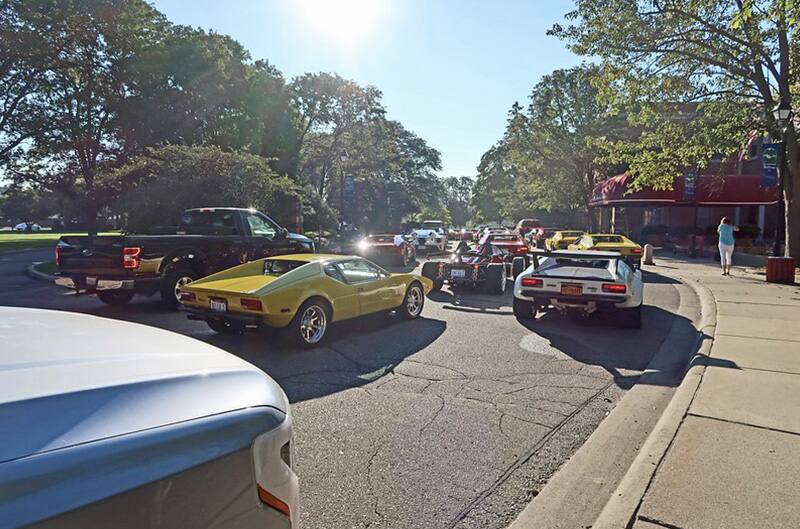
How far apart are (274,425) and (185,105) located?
33772 millimetres

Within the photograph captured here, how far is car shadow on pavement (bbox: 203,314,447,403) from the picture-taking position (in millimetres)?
5506

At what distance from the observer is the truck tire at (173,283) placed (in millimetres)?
9111

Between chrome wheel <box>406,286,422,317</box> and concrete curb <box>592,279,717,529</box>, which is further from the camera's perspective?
chrome wheel <box>406,286,422,317</box>

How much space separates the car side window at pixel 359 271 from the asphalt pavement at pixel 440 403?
0.71m

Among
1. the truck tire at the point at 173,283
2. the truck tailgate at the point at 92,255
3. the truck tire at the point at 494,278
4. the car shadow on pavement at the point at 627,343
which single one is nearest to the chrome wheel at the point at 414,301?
the car shadow on pavement at the point at 627,343

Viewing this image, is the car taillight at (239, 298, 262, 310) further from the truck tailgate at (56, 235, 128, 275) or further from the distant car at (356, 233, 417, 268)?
the distant car at (356, 233, 417, 268)

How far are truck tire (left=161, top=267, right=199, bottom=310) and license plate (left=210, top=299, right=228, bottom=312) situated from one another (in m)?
2.89

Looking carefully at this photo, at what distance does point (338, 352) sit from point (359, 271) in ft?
5.58

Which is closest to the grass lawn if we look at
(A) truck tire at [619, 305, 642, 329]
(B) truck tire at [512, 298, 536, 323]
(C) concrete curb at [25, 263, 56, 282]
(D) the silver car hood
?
(C) concrete curb at [25, 263, 56, 282]

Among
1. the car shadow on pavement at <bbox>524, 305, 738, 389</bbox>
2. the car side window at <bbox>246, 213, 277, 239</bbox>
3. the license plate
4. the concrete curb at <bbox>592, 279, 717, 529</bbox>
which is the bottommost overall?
the car shadow on pavement at <bbox>524, 305, 738, 389</bbox>

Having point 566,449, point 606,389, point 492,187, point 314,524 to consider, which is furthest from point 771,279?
point 492,187

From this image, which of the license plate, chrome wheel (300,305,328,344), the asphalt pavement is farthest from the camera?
chrome wheel (300,305,328,344)

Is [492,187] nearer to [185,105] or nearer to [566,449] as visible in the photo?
[185,105]

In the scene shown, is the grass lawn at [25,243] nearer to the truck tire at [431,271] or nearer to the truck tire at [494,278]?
the truck tire at [431,271]
